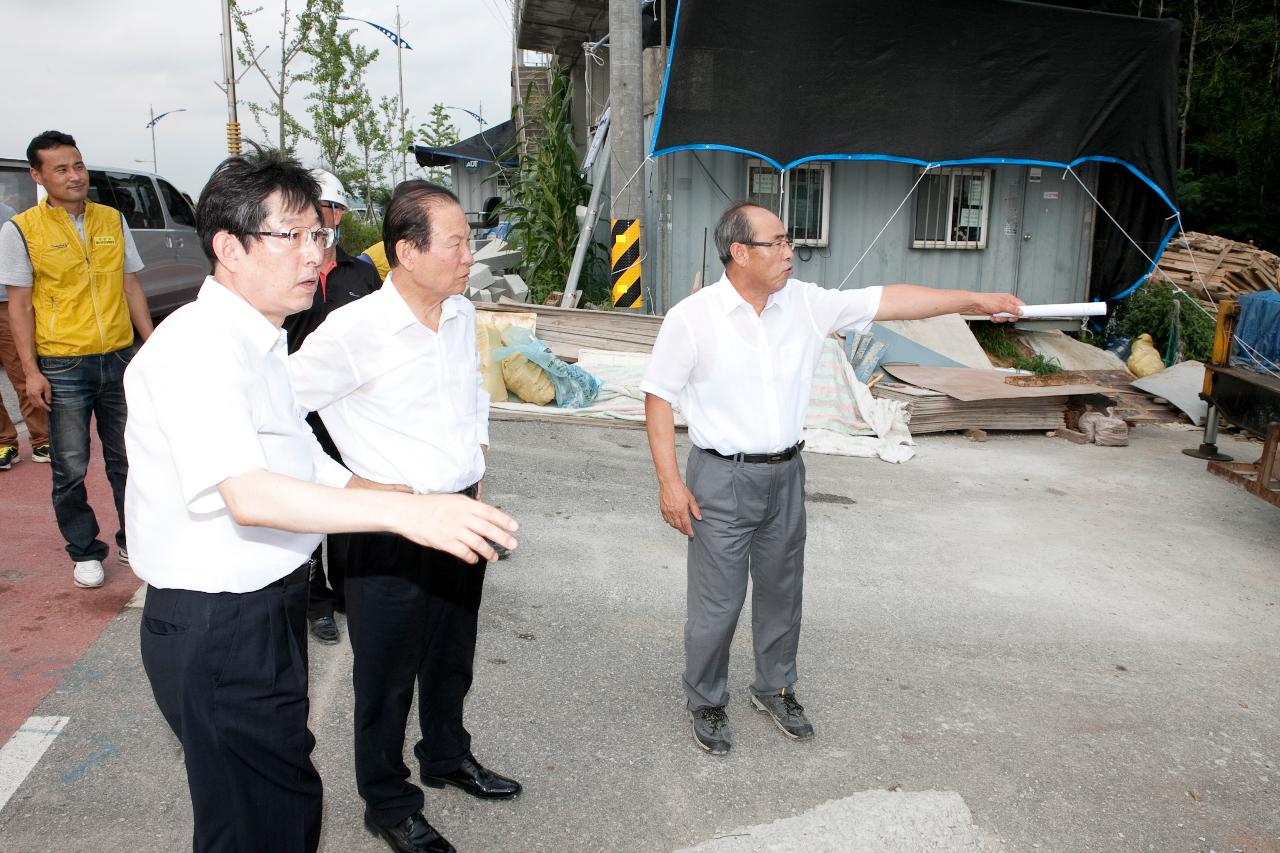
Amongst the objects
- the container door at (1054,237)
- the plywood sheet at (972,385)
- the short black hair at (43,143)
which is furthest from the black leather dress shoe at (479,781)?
the container door at (1054,237)

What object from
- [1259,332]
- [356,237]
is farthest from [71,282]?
[356,237]

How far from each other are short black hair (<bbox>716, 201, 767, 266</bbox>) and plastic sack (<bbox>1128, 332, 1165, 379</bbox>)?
8868mm

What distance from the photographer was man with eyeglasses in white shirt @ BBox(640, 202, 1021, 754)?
3.24 metres

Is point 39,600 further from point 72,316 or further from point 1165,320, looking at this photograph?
point 1165,320

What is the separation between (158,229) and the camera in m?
10.1

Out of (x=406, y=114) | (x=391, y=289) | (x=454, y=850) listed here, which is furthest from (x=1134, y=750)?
(x=406, y=114)

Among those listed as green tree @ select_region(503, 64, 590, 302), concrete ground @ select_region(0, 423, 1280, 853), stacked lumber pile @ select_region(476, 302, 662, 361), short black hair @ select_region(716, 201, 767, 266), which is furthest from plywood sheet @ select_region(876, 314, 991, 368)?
short black hair @ select_region(716, 201, 767, 266)

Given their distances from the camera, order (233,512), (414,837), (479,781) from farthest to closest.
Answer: (479,781) < (414,837) < (233,512)

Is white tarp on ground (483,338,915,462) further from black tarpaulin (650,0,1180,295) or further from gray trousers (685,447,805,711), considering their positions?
gray trousers (685,447,805,711)

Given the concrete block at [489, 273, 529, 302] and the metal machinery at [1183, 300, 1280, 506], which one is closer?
the metal machinery at [1183, 300, 1280, 506]

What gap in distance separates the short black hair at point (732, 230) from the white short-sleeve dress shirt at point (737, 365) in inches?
4.2

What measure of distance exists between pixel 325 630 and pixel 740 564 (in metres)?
1.92

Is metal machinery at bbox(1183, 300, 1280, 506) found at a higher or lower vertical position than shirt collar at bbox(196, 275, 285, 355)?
lower

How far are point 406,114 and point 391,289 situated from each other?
3335 centimetres
